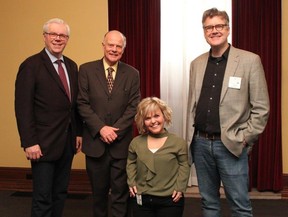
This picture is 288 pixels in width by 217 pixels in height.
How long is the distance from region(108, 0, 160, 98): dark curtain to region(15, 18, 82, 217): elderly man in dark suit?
64.5 inches

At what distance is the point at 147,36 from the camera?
13.6 ft

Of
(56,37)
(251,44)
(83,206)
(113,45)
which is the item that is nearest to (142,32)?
(251,44)

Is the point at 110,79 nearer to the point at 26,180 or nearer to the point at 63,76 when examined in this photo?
the point at 63,76

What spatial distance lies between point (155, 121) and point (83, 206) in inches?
→ 71.0

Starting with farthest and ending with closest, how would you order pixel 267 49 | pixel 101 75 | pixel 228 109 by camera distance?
pixel 267 49 → pixel 101 75 → pixel 228 109

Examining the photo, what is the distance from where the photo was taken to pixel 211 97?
2.27m

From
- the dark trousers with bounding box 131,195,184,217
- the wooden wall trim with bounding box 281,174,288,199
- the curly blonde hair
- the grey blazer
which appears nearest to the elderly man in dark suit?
the curly blonde hair

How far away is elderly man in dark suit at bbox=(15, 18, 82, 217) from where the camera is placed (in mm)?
2441

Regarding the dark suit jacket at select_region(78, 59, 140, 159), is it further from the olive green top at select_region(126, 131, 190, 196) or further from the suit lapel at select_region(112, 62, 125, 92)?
the olive green top at select_region(126, 131, 190, 196)

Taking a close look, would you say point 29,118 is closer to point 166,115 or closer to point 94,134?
point 94,134

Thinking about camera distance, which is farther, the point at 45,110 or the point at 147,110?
the point at 45,110

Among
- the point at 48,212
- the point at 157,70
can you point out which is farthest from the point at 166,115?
the point at 157,70

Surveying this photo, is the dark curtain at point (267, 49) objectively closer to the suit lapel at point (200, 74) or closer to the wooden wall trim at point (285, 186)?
the wooden wall trim at point (285, 186)

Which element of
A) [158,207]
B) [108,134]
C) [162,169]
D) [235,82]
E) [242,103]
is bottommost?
[158,207]
